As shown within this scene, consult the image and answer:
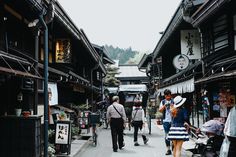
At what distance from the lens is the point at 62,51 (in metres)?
15.1

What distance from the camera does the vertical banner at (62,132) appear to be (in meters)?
11.5

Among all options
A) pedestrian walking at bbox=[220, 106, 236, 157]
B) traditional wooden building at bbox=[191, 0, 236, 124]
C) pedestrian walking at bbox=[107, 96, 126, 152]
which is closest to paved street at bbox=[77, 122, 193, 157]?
pedestrian walking at bbox=[107, 96, 126, 152]

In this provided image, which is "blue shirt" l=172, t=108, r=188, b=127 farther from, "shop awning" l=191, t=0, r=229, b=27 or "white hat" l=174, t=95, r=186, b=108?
"shop awning" l=191, t=0, r=229, b=27

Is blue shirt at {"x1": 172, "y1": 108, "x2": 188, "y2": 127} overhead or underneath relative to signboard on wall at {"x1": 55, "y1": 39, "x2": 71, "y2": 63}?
underneath

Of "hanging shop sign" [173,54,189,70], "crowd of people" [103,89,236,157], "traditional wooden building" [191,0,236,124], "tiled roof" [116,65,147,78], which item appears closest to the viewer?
"crowd of people" [103,89,236,157]

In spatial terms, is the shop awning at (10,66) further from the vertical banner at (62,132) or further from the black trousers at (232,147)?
the black trousers at (232,147)

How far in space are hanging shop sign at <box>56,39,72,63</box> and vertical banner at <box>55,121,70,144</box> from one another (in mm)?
4161

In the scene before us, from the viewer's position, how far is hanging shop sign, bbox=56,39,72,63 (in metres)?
15.1

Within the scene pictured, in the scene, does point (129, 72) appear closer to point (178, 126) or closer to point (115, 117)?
point (115, 117)

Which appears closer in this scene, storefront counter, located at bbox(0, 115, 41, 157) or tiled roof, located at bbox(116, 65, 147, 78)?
storefront counter, located at bbox(0, 115, 41, 157)

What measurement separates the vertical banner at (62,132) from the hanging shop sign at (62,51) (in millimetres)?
4161

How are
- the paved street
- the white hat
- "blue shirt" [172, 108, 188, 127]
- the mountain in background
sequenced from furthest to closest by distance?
the mountain in background
the paved street
"blue shirt" [172, 108, 188, 127]
the white hat

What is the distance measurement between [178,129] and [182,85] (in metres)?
7.61

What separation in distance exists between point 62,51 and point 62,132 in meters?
4.65
